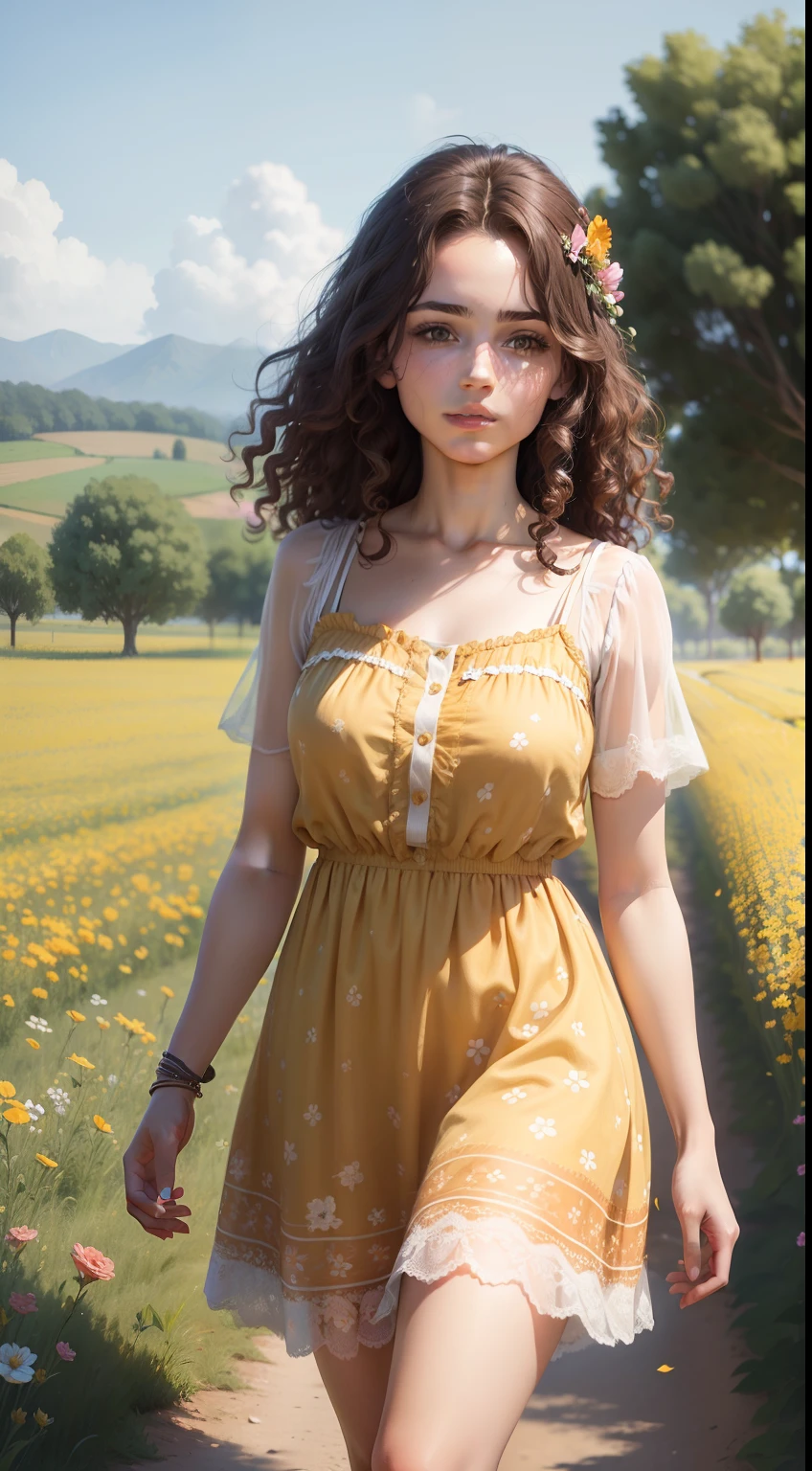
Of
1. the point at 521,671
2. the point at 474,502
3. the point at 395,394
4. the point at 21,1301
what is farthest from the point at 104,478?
the point at 21,1301

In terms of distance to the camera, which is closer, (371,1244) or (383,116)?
(371,1244)

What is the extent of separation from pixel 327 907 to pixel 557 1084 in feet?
1.33

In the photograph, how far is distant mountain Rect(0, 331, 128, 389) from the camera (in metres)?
2.51

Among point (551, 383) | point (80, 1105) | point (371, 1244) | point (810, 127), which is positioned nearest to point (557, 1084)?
point (371, 1244)

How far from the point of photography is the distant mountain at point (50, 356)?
8.23ft

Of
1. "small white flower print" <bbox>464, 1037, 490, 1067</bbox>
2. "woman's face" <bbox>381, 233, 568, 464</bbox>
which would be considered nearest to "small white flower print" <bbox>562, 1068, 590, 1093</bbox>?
"small white flower print" <bbox>464, 1037, 490, 1067</bbox>

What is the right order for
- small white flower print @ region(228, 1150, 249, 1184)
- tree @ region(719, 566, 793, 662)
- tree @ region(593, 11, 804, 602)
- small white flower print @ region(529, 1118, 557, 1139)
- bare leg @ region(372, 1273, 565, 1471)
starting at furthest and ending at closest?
tree @ region(719, 566, 793, 662), tree @ region(593, 11, 804, 602), small white flower print @ region(228, 1150, 249, 1184), small white flower print @ region(529, 1118, 557, 1139), bare leg @ region(372, 1273, 565, 1471)

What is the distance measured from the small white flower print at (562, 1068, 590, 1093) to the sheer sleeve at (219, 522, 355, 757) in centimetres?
64

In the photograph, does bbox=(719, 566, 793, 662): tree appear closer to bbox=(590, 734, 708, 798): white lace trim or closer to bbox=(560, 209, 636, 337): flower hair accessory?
bbox=(560, 209, 636, 337): flower hair accessory

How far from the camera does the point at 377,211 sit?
192cm

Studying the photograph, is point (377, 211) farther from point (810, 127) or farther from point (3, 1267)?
point (810, 127)

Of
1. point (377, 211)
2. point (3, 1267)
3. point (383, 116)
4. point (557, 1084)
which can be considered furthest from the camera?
point (383, 116)

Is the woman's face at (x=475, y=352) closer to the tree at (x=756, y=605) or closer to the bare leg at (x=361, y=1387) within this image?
the bare leg at (x=361, y=1387)

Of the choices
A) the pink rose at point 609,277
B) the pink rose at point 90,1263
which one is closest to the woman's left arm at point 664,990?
the pink rose at point 609,277
